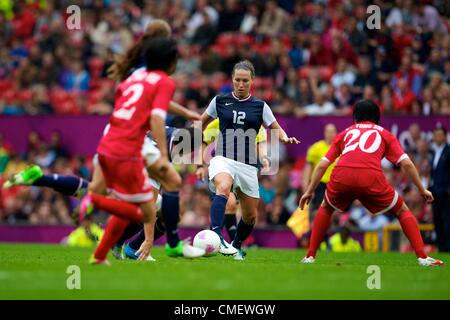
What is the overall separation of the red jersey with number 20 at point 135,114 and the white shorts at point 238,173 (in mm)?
3183

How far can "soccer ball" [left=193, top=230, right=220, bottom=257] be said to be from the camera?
11383mm

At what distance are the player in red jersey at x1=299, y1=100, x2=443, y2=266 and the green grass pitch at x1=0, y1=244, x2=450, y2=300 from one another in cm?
70

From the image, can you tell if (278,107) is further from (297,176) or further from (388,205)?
(388,205)

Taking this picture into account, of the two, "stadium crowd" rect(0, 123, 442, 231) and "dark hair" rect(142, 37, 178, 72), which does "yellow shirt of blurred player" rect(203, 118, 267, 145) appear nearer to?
"dark hair" rect(142, 37, 178, 72)

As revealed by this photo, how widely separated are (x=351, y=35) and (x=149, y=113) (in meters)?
13.0

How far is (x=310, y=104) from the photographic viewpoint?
21609 mm

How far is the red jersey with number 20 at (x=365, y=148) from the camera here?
11516mm

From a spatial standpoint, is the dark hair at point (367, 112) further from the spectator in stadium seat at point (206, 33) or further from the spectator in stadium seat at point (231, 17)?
the spectator in stadium seat at point (206, 33)

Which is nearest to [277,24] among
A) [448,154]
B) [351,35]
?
[351,35]

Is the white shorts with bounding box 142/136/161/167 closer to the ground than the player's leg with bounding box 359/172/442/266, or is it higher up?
higher up

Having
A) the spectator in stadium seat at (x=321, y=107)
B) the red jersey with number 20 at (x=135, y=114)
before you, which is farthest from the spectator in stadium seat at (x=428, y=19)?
the red jersey with number 20 at (x=135, y=114)

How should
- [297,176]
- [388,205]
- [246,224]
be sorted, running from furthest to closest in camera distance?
[297,176] → [246,224] → [388,205]

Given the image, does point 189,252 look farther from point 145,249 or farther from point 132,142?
point 145,249

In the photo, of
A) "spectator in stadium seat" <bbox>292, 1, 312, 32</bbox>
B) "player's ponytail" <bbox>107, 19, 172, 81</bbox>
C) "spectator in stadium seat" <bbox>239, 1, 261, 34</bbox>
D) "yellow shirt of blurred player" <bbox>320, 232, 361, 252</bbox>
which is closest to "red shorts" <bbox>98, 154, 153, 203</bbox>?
"player's ponytail" <bbox>107, 19, 172, 81</bbox>
